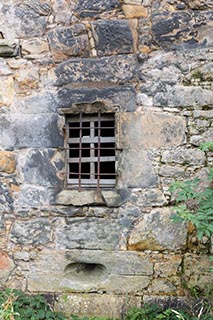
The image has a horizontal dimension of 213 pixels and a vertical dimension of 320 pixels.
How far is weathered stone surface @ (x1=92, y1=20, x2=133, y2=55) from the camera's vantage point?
3684 millimetres

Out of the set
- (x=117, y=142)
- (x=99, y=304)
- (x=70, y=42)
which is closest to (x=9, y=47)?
(x=70, y=42)

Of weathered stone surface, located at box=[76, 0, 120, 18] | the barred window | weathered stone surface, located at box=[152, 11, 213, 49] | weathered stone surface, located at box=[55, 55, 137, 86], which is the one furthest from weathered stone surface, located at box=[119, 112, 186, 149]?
weathered stone surface, located at box=[76, 0, 120, 18]

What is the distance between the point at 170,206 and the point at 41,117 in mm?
1346

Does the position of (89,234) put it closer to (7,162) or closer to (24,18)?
(7,162)

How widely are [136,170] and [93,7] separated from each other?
57.3 inches

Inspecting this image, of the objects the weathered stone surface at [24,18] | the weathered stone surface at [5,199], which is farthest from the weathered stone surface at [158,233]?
the weathered stone surface at [24,18]

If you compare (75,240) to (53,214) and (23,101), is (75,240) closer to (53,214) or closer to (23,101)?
(53,214)

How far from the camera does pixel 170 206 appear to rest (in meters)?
3.60

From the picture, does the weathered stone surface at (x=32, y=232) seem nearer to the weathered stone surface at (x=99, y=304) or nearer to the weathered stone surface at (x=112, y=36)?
the weathered stone surface at (x=99, y=304)

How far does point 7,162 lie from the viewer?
378 cm

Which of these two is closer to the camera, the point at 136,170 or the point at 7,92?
the point at 136,170

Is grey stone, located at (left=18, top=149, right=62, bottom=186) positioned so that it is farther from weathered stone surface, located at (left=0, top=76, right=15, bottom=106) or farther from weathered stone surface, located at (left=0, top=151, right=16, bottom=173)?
weathered stone surface, located at (left=0, top=76, right=15, bottom=106)

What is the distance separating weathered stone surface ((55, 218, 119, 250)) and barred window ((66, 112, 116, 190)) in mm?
305

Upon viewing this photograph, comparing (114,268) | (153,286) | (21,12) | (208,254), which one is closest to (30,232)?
(114,268)
